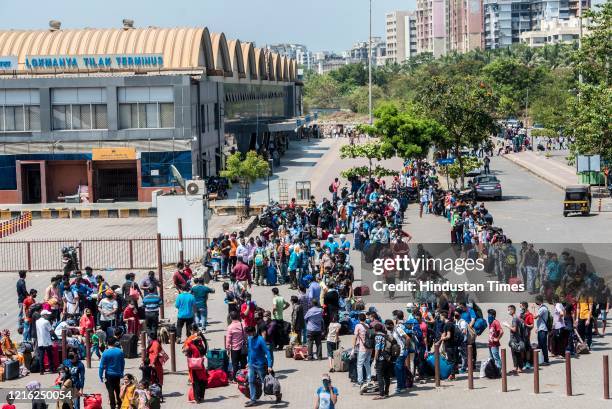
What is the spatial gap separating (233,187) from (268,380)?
44.9 meters

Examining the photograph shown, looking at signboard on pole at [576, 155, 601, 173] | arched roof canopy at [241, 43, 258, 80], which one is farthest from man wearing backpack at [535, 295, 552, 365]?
arched roof canopy at [241, 43, 258, 80]

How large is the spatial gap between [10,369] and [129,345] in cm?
238

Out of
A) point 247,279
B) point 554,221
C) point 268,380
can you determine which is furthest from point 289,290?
point 554,221

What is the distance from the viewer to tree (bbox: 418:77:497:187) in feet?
184

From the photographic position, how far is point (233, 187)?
64.2 metres

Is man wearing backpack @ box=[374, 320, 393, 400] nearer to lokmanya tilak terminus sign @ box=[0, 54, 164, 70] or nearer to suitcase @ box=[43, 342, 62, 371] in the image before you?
suitcase @ box=[43, 342, 62, 371]

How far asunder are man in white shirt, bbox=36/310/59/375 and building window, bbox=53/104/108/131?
3605 cm

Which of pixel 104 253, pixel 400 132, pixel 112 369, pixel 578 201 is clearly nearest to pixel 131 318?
pixel 112 369

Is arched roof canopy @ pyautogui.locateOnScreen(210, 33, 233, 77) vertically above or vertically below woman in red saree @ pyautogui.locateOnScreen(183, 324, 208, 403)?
above

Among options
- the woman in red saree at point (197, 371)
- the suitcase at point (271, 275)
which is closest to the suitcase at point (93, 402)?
the woman in red saree at point (197, 371)

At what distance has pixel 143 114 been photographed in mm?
57844

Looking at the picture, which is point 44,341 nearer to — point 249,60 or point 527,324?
point 527,324

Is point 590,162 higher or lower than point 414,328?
higher

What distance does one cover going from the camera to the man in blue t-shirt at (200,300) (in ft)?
81.6
